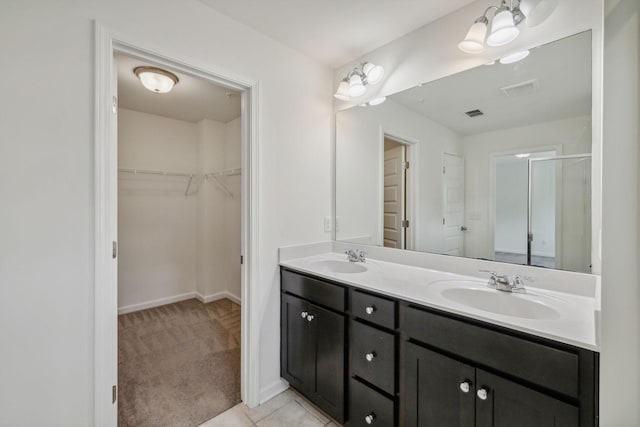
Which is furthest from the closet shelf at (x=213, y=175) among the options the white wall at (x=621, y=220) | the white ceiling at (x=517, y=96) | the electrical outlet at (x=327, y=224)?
the white wall at (x=621, y=220)

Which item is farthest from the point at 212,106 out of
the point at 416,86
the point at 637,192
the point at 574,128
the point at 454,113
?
the point at 637,192

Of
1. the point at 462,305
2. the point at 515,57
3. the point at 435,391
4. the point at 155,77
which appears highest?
the point at 155,77

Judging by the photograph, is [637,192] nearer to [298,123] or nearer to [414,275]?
[414,275]

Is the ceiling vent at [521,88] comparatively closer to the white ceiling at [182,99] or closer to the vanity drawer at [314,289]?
the vanity drawer at [314,289]

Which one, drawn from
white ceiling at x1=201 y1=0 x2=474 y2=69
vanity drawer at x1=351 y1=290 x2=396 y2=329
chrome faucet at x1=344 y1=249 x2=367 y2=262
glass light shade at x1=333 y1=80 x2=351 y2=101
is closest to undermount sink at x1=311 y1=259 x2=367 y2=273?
chrome faucet at x1=344 y1=249 x2=367 y2=262

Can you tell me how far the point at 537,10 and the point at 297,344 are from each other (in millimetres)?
2264

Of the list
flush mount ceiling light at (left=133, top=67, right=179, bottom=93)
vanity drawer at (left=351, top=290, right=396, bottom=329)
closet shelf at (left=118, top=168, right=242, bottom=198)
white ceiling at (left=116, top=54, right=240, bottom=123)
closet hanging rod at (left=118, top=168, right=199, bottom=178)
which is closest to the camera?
vanity drawer at (left=351, top=290, right=396, bottom=329)

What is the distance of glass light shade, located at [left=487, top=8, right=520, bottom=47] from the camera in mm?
1341

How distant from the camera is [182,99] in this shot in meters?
2.94

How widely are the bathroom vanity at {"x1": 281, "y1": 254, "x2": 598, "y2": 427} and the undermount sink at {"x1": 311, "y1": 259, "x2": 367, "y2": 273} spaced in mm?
51

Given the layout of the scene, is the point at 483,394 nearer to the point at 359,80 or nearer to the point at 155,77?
the point at 359,80

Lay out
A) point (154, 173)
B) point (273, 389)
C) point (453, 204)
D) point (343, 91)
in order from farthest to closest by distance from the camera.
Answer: point (154, 173) → point (343, 91) → point (273, 389) → point (453, 204)

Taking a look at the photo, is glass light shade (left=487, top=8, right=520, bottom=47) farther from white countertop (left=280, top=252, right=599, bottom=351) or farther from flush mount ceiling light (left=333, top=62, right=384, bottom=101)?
white countertop (left=280, top=252, right=599, bottom=351)

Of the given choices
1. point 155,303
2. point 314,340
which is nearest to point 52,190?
point 314,340
